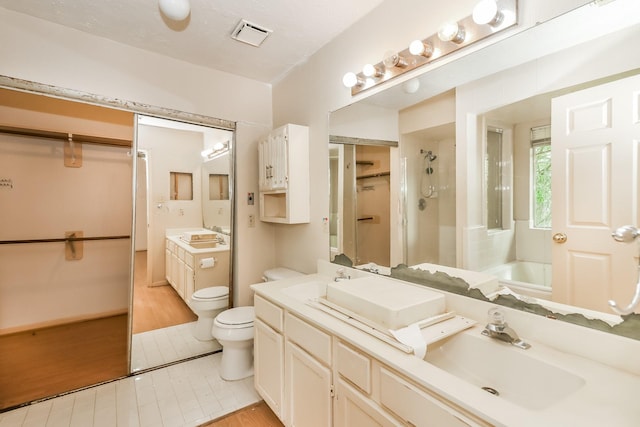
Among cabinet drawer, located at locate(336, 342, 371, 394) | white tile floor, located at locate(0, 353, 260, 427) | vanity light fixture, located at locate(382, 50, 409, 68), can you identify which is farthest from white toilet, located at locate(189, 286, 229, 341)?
vanity light fixture, located at locate(382, 50, 409, 68)

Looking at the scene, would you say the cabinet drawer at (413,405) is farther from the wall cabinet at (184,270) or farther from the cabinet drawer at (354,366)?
the wall cabinet at (184,270)

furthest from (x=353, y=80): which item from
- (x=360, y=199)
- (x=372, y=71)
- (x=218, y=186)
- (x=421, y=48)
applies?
(x=218, y=186)

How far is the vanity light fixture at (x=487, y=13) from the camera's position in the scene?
1.15 metres

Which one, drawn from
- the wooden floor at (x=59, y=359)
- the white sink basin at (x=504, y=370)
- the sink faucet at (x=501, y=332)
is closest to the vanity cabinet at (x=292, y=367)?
the white sink basin at (x=504, y=370)

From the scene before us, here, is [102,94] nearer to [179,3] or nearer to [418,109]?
[179,3]

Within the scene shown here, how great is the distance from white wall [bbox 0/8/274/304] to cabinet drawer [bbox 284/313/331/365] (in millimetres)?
1300

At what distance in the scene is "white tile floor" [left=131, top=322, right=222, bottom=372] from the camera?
7.46 ft

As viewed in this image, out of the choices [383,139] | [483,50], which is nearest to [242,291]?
[383,139]

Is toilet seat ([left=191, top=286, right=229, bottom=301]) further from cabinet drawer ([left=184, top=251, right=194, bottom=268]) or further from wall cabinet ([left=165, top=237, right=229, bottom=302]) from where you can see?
cabinet drawer ([left=184, top=251, right=194, bottom=268])

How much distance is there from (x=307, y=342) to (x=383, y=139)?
1.24 meters

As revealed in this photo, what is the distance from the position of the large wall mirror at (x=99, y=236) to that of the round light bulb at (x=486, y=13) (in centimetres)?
209

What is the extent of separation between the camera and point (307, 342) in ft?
4.50

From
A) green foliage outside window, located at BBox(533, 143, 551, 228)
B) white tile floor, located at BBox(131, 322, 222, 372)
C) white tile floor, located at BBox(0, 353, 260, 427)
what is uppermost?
green foliage outside window, located at BBox(533, 143, 551, 228)

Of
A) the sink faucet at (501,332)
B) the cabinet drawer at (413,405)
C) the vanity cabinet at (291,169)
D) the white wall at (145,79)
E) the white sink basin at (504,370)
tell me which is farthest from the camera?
the vanity cabinet at (291,169)
